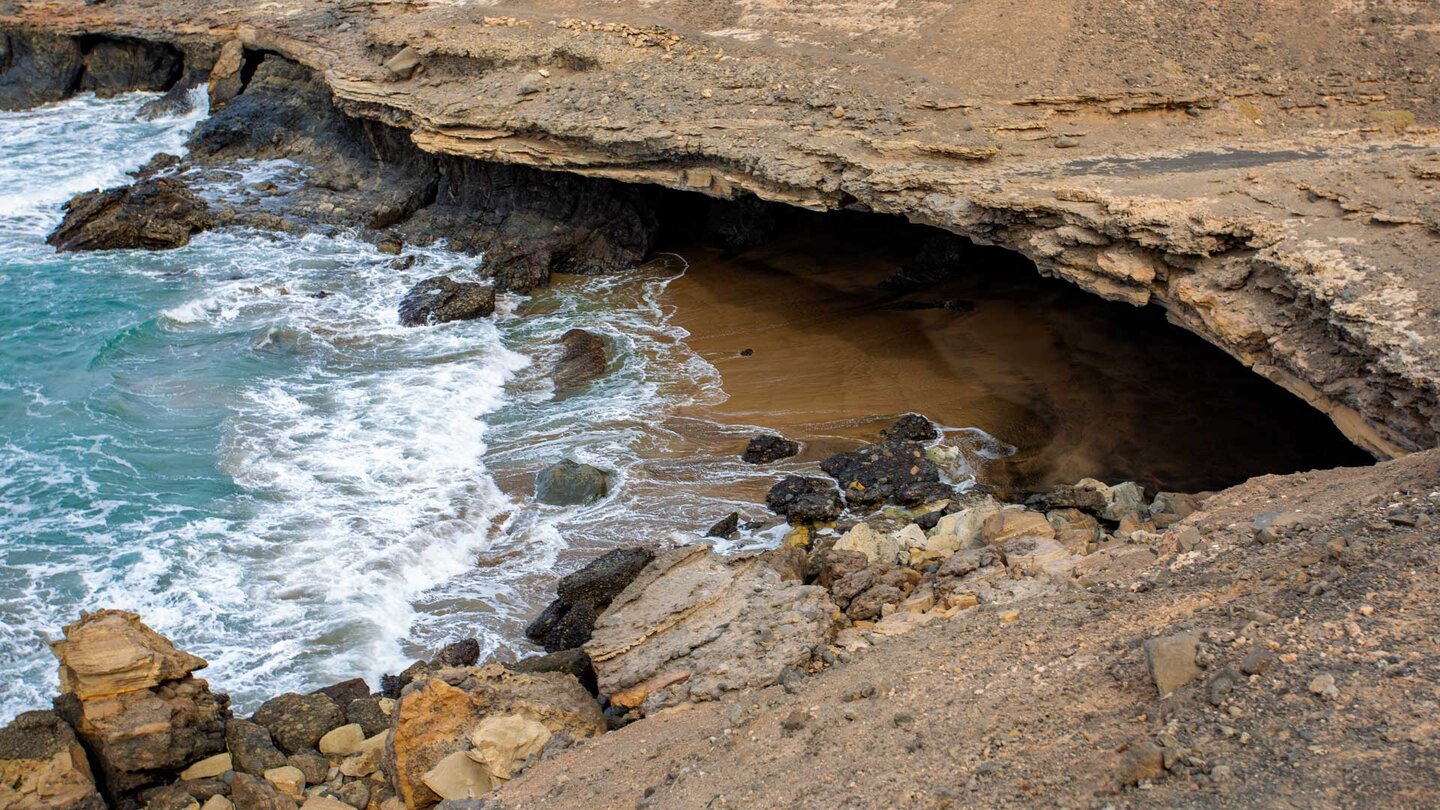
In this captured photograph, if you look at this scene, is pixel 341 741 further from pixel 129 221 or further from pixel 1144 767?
pixel 129 221

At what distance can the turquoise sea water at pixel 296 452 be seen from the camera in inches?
449

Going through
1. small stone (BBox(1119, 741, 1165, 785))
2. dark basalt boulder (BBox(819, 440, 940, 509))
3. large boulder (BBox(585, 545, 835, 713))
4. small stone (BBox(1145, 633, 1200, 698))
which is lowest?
dark basalt boulder (BBox(819, 440, 940, 509))

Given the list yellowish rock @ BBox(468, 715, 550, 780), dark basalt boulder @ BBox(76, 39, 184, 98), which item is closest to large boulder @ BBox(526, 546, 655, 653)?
yellowish rock @ BBox(468, 715, 550, 780)

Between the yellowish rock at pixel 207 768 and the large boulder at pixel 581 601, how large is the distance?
2.93 meters

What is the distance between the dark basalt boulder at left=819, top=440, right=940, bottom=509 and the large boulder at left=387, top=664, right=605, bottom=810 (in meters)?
4.70

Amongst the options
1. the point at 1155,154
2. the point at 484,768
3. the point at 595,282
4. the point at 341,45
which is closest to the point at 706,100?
the point at 595,282

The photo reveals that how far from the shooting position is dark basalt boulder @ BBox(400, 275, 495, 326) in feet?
58.7

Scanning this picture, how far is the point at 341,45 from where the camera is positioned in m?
22.0

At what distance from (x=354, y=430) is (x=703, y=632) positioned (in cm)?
764

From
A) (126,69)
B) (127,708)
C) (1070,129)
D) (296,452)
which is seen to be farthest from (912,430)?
(126,69)

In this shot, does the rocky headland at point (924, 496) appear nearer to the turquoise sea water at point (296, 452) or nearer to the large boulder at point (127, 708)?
the large boulder at point (127, 708)

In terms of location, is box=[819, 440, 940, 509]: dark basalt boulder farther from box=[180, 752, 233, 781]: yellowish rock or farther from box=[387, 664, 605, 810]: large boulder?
box=[180, 752, 233, 781]: yellowish rock

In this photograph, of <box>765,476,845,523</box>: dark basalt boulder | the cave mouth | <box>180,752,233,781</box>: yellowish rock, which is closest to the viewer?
<box>180,752,233,781</box>: yellowish rock

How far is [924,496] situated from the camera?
1247cm
